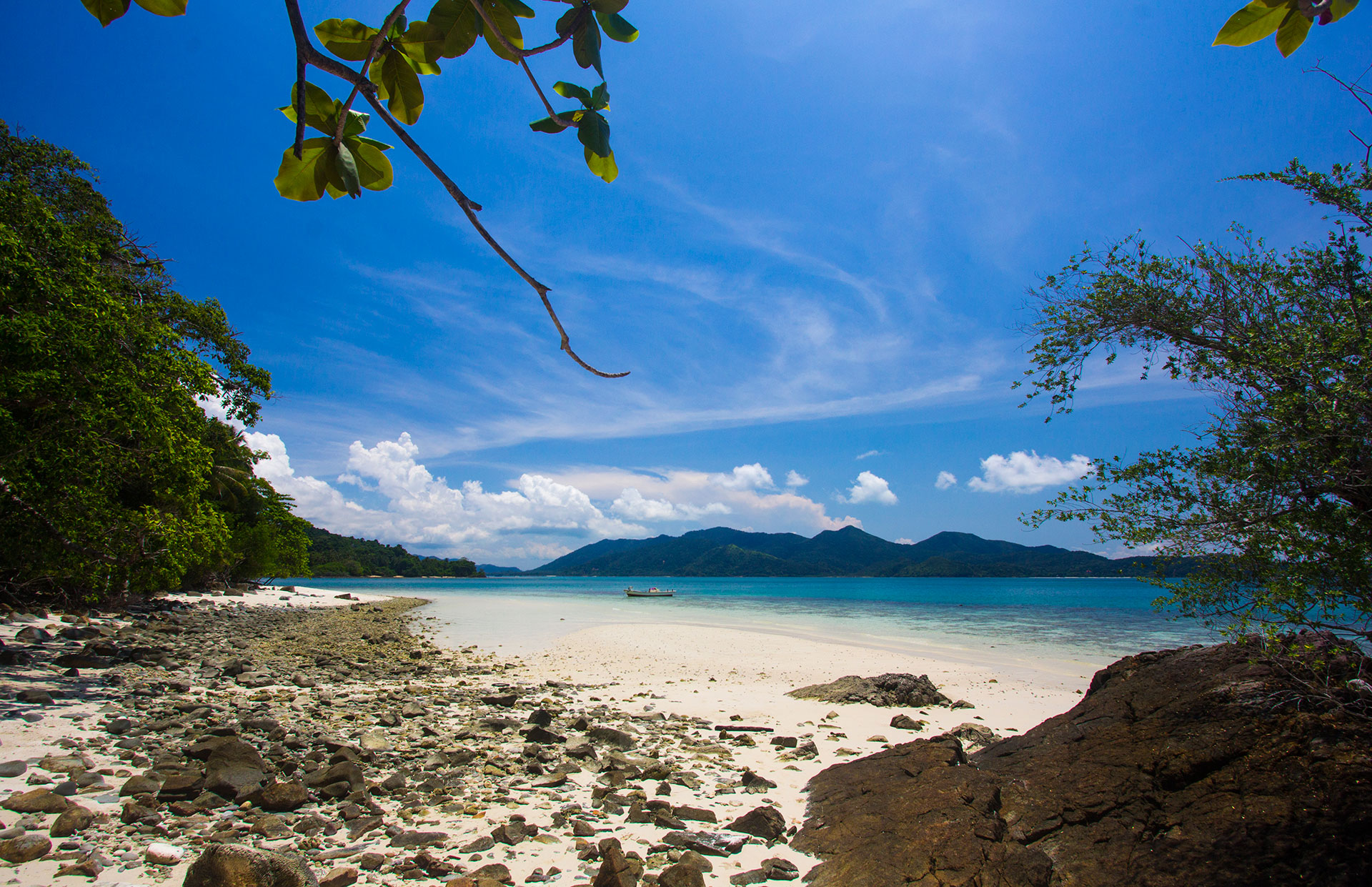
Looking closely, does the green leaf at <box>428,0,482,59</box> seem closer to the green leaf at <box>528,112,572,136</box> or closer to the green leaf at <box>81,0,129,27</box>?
the green leaf at <box>528,112,572,136</box>

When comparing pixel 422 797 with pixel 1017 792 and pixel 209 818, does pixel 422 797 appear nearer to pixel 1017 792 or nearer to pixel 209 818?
pixel 209 818

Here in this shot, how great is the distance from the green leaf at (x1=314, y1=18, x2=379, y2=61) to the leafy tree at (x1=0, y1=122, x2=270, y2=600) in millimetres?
9817

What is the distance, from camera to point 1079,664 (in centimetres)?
1700

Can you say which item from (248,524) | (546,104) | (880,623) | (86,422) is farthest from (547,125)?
(248,524)

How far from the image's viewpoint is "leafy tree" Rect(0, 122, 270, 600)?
7617 millimetres

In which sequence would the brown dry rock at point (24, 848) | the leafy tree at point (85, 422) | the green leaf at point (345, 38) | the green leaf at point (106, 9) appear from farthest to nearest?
the leafy tree at point (85, 422) → the brown dry rock at point (24, 848) → the green leaf at point (345, 38) → the green leaf at point (106, 9)

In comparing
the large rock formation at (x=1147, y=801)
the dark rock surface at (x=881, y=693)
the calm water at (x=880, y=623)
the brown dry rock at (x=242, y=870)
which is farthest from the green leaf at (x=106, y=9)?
the calm water at (x=880, y=623)

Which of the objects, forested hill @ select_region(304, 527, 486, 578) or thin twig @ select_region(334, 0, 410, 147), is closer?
thin twig @ select_region(334, 0, 410, 147)

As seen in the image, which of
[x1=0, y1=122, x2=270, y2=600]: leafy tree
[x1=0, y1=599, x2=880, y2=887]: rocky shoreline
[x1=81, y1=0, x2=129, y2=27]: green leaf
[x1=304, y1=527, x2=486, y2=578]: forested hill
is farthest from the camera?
[x1=304, y1=527, x2=486, y2=578]: forested hill

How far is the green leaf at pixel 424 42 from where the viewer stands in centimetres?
105

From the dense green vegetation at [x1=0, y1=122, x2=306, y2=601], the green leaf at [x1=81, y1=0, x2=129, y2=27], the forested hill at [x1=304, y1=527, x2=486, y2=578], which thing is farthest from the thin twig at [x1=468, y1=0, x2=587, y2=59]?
the forested hill at [x1=304, y1=527, x2=486, y2=578]

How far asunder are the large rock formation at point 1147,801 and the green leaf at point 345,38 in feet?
15.4

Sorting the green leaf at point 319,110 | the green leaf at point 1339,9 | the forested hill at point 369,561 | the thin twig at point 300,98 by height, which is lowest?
the forested hill at point 369,561

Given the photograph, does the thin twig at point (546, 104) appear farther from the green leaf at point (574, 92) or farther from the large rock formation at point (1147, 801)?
the large rock formation at point (1147, 801)
